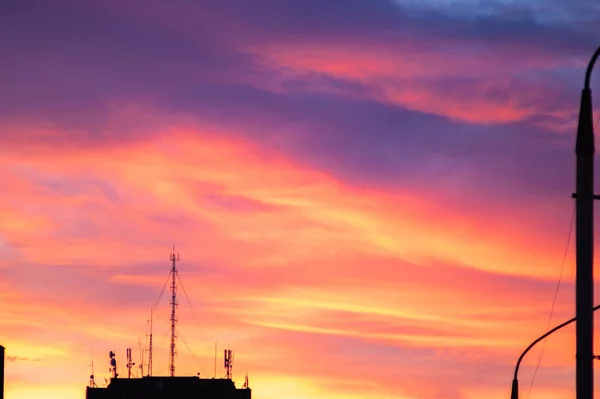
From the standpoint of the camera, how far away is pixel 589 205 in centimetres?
2748

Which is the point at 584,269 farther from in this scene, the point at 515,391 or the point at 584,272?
the point at 515,391

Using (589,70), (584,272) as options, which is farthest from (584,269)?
(589,70)

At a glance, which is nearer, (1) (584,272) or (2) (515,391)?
(1) (584,272)

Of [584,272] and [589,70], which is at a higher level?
[589,70]

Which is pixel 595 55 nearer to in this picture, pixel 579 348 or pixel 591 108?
pixel 591 108

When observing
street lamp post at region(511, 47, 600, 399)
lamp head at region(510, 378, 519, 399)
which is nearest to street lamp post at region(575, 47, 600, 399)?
street lamp post at region(511, 47, 600, 399)

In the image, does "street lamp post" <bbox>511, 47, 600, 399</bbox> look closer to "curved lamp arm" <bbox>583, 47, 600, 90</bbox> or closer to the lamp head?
"curved lamp arm" <bbox>583, 47, 600, 90</bbox>

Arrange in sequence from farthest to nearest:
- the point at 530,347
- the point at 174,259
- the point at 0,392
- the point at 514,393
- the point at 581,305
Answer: the point at 174,259 < the point at 0,392 < the point at 514,393 < the point at 530,347 < the point at 581,305

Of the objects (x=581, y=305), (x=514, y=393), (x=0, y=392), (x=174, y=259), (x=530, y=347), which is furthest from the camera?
(x=174, y=259)

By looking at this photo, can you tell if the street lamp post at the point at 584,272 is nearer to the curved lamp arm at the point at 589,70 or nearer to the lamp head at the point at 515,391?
the curved lamp arm at the point at 589,70

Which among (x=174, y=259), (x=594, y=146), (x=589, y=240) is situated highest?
(x=174, y=259)

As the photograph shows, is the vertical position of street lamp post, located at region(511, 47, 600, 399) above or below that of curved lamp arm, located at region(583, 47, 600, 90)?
below

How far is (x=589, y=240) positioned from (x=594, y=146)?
1765 mm

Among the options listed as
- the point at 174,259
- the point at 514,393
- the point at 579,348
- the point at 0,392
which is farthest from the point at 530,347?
the point at 174,259
